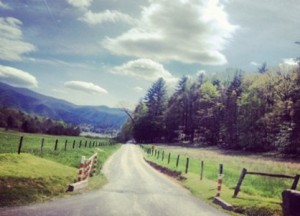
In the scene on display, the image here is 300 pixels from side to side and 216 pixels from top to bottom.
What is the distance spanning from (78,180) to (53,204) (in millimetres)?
5688

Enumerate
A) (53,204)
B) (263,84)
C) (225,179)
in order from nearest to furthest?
A: (53,204) < (225,179) < (263,84)

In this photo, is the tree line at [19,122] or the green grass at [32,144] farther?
the tree line at [19,122]

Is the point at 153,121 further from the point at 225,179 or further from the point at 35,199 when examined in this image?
the point at 35,199

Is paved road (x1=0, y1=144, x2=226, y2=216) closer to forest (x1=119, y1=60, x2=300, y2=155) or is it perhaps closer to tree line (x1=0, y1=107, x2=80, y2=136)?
forest (x1=119, y1=60, x2=300, y2=155)

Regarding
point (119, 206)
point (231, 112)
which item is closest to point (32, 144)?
point (119, 206)

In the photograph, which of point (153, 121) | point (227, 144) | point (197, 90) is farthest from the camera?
point (153, 121)

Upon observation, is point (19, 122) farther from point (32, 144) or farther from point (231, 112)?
point (32, 144)

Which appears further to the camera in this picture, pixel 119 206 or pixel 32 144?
pixel 32 144

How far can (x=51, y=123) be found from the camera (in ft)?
570

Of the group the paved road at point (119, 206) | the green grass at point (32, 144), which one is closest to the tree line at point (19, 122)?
the green grass at point (32, 144)

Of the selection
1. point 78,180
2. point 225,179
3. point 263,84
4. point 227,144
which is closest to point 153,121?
point 227,144

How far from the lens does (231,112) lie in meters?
99.8

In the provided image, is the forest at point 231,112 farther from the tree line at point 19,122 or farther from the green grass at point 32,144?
the tree line at point 19,122

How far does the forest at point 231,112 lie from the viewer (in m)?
62.1
